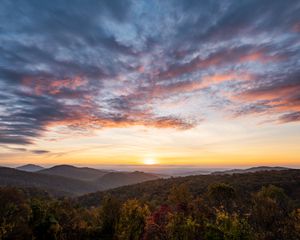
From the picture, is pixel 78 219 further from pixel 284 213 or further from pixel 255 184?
pixel 255 184

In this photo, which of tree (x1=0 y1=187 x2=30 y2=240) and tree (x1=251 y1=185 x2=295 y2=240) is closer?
tree (x1=0 y1=187 x2=30 y2=240)

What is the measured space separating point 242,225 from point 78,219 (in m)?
37.3

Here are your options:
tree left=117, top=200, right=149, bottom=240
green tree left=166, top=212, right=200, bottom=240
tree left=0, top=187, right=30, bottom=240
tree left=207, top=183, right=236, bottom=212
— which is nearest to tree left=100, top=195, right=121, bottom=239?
tree left=117, top=200, right=149, bottom=240

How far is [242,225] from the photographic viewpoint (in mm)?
31453

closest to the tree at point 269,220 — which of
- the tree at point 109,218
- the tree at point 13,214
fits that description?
the tree at point 109,218

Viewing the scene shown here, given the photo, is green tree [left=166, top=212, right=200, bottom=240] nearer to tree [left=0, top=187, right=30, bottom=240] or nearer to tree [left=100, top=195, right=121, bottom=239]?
tree [left=100, top=195, right=121, bottom=239]

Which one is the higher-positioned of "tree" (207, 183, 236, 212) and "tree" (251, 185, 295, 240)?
"tree" (207, 183, 236, 212)

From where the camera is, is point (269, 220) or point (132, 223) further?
point (269, 220)

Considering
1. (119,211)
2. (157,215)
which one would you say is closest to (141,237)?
(157,215)

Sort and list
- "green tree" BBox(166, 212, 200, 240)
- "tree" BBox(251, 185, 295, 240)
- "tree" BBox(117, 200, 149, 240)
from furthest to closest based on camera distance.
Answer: "tree" BBox(117, 200, 149, 240)
"tree" BBox(251, 185, 295, 240)
"green tree" BBox(166, 212, 200, 240)

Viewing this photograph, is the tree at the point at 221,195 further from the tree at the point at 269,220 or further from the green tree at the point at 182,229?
the green tree at the point at 182,229

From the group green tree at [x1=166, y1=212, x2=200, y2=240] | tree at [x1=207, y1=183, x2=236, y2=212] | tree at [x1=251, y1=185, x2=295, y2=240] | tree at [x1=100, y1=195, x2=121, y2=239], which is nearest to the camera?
green tree at [x1=166, y1=212, x2=200, y2=240]

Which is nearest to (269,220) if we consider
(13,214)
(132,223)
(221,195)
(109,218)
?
(132,223)

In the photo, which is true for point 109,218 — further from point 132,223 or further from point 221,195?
point 221,195
